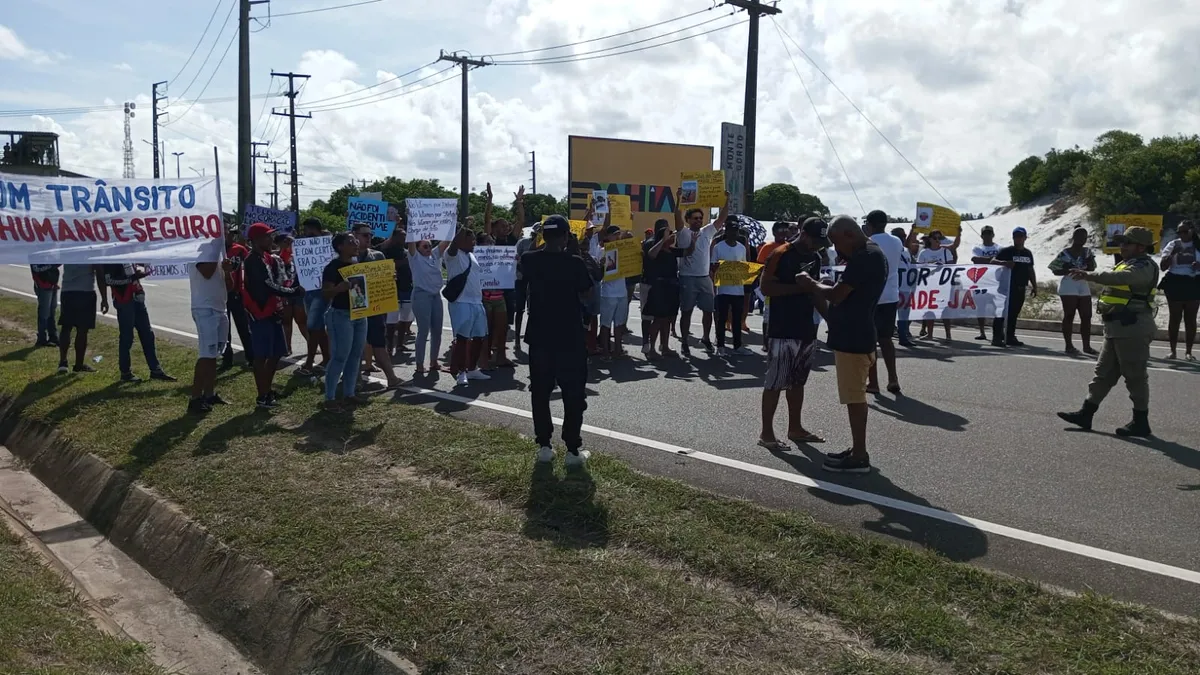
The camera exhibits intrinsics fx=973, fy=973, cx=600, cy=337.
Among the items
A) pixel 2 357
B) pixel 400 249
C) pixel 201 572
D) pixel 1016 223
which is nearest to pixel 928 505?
pixel 201 572

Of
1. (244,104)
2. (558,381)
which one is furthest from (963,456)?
(244,104)

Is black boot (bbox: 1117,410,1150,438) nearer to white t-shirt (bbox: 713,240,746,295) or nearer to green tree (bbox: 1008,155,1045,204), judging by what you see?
white t-shirt (bbox: 713,240,746,295)

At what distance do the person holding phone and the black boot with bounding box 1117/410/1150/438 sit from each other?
20.6 feet

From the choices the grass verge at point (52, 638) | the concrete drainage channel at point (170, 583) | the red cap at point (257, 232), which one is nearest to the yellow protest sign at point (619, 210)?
the red cap at point (257, 232)

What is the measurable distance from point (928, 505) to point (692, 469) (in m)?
1.55

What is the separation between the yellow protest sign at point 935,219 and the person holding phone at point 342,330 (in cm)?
1038

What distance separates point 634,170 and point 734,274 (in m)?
24.3

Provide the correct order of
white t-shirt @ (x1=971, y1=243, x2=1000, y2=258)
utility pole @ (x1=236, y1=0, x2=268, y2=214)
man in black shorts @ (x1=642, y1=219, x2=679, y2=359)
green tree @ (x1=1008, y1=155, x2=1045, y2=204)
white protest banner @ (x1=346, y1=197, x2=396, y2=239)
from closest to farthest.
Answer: white protest banner @ (x1=346, y1=197, x2=396, y2=239)
man in black shorts @ (x1=642, y1=219, x2=679, y2=359)
white t-shirt @ (x1=971, y1=243, x2=1000, y2=258)
utility pole @ (x1=236, y1=0, x2=268, y2=214)
green tree @ (x1=1008, y1=155, x2=1045, y2=204)

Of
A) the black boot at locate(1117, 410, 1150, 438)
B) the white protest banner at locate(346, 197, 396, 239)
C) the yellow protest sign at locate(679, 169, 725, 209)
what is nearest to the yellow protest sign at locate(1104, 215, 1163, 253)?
the yellow protest sign at locate(679, 169, 725, 209)

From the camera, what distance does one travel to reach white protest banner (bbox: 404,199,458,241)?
33.5 ft

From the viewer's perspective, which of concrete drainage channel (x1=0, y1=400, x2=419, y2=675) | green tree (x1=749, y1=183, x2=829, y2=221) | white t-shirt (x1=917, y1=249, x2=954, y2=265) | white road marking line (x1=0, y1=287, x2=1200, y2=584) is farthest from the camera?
green tree (x1=749, y1=183, x2=829, y2=221)

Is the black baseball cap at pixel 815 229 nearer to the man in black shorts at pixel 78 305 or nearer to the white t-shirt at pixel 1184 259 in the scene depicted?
the man in black shorts at pixel 78 305

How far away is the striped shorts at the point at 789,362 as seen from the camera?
7.02 m

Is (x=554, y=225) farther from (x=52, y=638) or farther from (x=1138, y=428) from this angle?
(x=1138, y=428)
